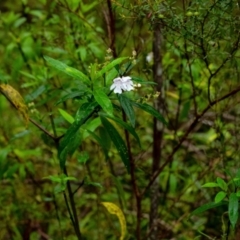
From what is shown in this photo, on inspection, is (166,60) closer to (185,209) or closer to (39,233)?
(185,209)

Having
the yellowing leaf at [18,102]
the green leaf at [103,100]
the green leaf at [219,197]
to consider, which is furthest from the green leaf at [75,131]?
the green leaf at [219,197]

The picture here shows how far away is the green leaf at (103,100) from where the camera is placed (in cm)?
156

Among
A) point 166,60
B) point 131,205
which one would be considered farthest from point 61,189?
point 131,205

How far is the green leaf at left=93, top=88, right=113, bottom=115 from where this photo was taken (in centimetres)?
156

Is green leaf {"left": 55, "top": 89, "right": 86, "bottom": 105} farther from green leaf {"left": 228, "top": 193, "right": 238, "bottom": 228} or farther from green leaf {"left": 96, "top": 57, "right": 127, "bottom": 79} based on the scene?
green leaf {"left": 228, "top": 193, "right": 238, "bottom": 228}

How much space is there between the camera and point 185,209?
2.89 metres

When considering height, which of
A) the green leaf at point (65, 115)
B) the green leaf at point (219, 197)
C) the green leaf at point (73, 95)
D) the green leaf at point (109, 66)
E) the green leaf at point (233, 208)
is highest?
the green leaf at point (65, 115)

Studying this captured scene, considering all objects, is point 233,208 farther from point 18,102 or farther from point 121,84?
point 18,102

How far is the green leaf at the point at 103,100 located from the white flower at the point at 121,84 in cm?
4

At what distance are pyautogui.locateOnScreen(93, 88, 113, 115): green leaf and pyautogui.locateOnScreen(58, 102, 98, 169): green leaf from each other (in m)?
0.04

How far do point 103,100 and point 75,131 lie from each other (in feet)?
0.62

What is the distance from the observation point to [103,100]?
159cm

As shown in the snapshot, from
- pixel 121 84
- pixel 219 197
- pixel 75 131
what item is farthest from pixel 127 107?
pixel 219 197

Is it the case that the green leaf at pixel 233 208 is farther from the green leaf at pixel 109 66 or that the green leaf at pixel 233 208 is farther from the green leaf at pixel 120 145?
the green leaf at pixel 109 66
